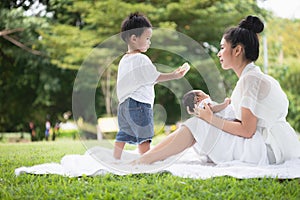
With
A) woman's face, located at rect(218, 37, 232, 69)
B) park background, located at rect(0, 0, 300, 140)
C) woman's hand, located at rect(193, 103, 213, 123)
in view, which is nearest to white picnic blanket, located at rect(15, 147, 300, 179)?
woman's hand, located at rect(193, 103, 213, 123)

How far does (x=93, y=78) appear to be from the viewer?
243 centimetres

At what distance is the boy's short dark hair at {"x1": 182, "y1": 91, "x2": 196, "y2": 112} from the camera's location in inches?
87.4

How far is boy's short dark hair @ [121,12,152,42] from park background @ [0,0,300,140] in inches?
179

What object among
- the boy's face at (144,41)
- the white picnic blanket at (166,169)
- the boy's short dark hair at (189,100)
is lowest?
the white picnic blanket at (166,169)

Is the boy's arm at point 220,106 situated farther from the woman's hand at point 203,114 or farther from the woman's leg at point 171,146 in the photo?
the woman's leg at point 171,146

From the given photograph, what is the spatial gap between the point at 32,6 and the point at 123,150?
5.75 meters

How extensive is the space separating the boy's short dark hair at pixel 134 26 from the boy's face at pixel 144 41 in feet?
0.06

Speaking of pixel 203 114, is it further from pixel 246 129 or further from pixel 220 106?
pixel 246 129

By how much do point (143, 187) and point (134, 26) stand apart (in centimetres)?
83

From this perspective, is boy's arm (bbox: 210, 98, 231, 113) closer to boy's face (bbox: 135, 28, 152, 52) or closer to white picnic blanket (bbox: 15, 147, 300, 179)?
white picnic blanket (bbox: 15, 147, 300, 179)

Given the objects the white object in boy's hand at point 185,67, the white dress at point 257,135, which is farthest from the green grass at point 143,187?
the white object in boy's hand at point 185,67

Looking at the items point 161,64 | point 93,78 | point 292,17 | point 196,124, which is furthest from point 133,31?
point 292,17

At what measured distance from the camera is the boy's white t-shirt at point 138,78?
7.02 ft

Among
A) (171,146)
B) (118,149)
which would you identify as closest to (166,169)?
(171,146)
